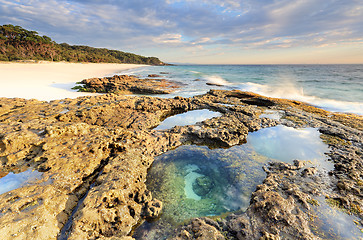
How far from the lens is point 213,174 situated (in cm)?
504

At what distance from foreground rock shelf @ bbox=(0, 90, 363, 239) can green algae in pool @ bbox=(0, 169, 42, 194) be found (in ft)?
0.56

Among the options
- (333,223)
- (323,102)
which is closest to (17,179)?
(333,223)

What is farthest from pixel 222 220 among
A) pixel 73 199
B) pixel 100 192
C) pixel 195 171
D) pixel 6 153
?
pixel 6 153

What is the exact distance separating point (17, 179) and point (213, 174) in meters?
5.71

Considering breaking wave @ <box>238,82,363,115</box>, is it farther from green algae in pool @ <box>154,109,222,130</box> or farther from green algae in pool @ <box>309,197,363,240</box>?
green algae in pool @ <box>309,197,363,240</box>

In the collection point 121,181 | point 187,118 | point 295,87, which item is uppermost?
point 295,87

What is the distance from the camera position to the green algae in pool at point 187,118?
8.26 metres

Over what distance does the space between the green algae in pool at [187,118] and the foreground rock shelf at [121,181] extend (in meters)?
1.02

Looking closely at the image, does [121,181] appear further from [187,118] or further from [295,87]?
[295,87]

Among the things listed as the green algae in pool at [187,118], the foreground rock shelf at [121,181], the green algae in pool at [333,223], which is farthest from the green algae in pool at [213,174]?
the green algae in pool at [187,118]

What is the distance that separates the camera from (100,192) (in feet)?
11.6

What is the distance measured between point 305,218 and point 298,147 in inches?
154

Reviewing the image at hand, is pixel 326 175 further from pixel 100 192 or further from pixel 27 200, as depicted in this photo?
pixel 27 200

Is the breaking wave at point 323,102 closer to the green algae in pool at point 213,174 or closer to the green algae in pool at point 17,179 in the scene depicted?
the green algae in pool at point 213,174
